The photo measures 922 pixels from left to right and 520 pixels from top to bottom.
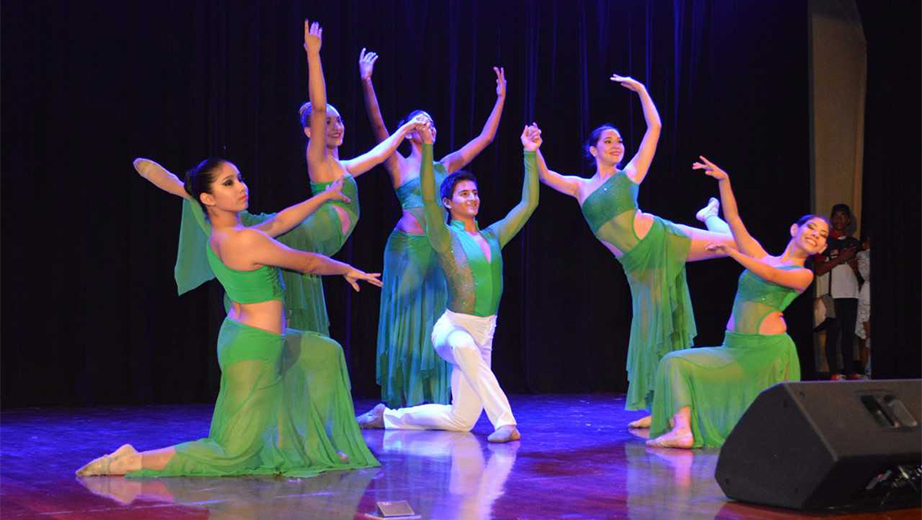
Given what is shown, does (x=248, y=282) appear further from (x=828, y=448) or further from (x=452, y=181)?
(x=828, y=448)

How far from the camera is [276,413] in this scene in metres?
4.15

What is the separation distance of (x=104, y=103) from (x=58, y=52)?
39 centimetres

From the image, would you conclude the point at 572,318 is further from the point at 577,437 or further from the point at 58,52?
the point at 58,52

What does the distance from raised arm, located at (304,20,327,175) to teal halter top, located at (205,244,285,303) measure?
1091mm

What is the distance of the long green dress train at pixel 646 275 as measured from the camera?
18.5 feet

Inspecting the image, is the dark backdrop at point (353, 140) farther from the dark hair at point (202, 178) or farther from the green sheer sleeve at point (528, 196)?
the dark hair at point (202, 178)

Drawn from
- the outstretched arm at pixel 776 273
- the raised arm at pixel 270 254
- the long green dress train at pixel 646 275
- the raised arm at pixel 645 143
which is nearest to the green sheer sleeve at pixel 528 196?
the long green dress train at pixel 646 275

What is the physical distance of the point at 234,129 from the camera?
681 cm

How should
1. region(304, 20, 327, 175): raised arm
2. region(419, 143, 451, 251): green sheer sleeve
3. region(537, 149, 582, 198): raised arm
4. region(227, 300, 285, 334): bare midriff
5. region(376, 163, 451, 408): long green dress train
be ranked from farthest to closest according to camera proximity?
1. region(376, 163, 451, 408): long green dress train
2. region(537, 149, 582, 198): raised arm
3. region(419, 143, 451, 251): green sheer sleeve
4. region(304, 20, 327, 175): raised arm
5. region(227, 300, 285, 334): bare midriff

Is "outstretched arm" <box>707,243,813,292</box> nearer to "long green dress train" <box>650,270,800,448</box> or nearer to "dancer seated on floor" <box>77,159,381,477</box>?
"long green dress train" <box>650,270,800,448</box>

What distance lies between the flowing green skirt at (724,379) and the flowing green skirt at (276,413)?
1.59 m

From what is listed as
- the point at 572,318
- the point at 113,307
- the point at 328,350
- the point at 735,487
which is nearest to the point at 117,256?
the point at 113,307

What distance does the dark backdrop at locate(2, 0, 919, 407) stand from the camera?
6.43m

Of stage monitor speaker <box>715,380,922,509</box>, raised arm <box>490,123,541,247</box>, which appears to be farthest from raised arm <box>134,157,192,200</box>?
stage monitor speaker <box>715,380,922,509</box>
